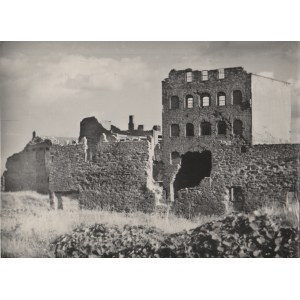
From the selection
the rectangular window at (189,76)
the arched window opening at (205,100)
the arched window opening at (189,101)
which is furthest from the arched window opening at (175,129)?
the rectangular window at (189,76)

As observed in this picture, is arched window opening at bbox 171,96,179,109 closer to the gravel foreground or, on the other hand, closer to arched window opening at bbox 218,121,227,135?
arched window opening at bbox 218,121,227,135

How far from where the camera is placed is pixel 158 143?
15.4 meters

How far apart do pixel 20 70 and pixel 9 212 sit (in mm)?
3360

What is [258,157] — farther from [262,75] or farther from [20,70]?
[20,70]

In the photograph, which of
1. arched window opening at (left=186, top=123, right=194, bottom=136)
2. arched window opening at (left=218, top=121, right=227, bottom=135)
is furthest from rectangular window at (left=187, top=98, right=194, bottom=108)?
arched window opening at (left=218, top=121, right=227, bottom=135)

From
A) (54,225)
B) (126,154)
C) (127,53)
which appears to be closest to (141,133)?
(126,154)

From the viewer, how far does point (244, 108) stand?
14.9m

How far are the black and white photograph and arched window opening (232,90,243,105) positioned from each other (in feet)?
0.08

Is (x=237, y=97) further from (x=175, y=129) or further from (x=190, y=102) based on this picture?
(x=175, y=129)

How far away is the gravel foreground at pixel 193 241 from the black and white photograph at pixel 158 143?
23mm

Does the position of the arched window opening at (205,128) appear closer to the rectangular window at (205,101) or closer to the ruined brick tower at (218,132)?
the ruined brick tower at (218,132)

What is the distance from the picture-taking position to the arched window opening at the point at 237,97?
14.9m

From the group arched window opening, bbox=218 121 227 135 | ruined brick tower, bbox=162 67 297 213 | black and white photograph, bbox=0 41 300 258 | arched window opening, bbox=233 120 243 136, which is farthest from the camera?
arched window opening, bbox=218 121 227 135

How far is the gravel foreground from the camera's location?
14.2m
